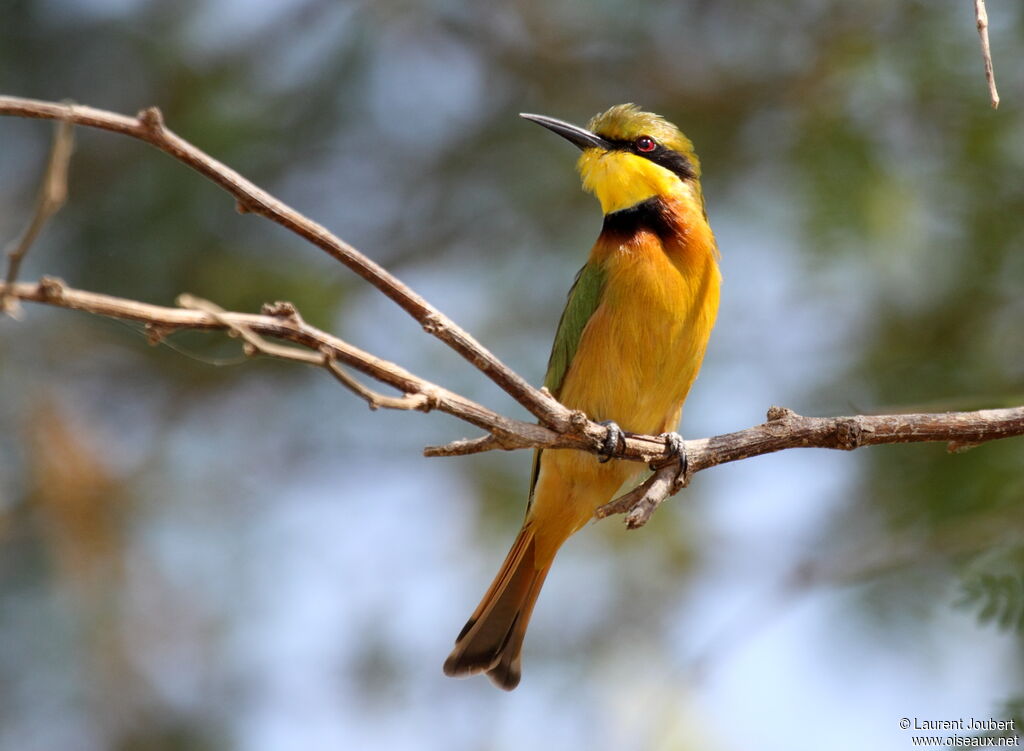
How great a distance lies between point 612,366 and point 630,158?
71cm

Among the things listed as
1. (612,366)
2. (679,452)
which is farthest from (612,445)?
(612,366)

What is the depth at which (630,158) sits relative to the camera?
3.25 m

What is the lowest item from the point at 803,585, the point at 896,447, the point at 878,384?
the point at 803,585

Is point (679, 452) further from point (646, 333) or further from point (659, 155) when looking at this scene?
point (659, 155)

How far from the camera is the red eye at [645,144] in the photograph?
3281 millimetres

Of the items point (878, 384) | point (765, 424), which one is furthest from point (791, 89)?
point (765, 424)

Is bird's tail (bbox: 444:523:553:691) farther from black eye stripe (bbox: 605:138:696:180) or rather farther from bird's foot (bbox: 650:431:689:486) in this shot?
black eye stripe (bbox: 605:138:696:180)

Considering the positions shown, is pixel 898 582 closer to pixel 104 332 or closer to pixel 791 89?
pixel 791 89

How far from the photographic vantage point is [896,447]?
10.1ft

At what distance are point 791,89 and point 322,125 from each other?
1656 millimetres

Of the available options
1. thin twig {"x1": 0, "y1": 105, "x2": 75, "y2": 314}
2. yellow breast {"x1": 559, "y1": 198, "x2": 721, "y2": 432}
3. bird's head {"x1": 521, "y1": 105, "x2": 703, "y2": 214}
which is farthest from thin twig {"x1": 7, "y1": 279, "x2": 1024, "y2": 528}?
bird's head {"x1": 521, "y1": 105, "x2": 703, "y2": 214}

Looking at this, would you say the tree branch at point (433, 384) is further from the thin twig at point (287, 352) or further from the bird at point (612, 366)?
the bird at point (612, 366)

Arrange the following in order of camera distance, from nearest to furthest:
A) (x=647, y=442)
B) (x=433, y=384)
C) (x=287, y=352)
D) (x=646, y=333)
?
(x=287, y=352), (x=433, y=384), (x=647, y=442), (x=646, y=333)

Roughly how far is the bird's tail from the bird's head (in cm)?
107
